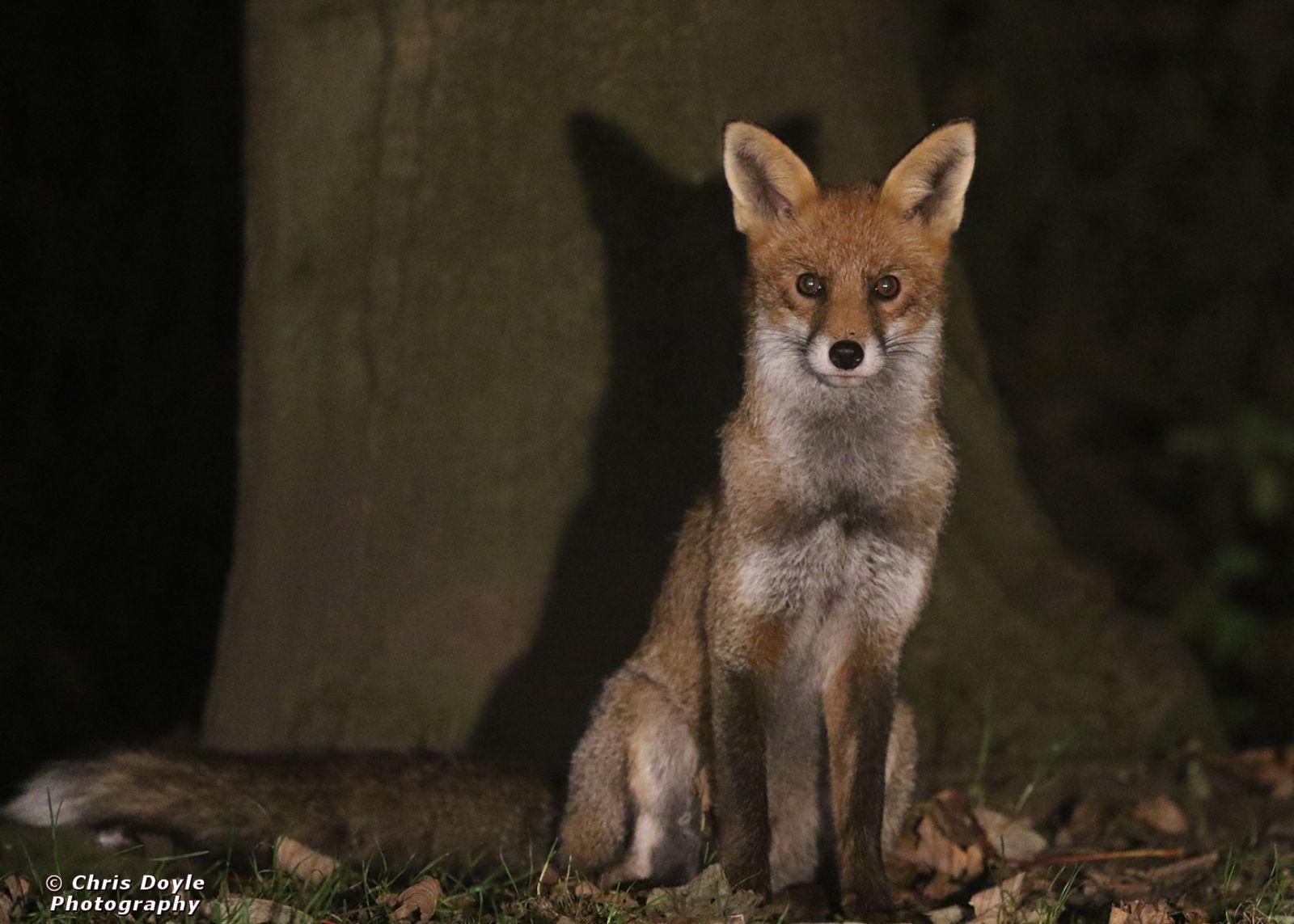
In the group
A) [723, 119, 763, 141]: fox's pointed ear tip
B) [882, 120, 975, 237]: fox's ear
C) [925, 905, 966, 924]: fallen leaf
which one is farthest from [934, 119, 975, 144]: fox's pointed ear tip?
[925, 905, 966, 924]: fallen leaf

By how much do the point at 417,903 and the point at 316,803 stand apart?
0.80m

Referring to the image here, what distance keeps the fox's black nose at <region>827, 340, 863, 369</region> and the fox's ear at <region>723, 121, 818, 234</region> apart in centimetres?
54

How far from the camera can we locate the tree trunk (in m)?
5.21

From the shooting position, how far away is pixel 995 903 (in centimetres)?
404

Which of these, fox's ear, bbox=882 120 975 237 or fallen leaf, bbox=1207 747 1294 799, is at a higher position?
fox's ear, bbox=882 120 975 237

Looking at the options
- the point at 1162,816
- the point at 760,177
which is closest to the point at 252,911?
the point at 760,177

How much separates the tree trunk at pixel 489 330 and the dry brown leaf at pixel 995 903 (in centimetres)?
171

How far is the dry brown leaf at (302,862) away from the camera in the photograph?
408 cm

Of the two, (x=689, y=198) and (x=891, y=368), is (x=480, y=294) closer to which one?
(x=689, y=198)

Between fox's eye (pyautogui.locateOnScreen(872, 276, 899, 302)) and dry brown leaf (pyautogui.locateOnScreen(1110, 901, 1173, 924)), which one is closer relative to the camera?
dry brown leaf (pyautogui.locateOnScreen(1110, 901, 1173, 924))

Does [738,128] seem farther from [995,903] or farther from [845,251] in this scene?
[995,903]

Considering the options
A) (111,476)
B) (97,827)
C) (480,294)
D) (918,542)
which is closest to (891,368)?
(918,542)

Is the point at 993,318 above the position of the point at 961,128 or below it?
below

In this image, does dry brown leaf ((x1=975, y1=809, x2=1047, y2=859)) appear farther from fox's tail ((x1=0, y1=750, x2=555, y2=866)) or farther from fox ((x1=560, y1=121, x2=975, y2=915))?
fox's tail ((x1=0, y1=750, x2=555, y2=866))
